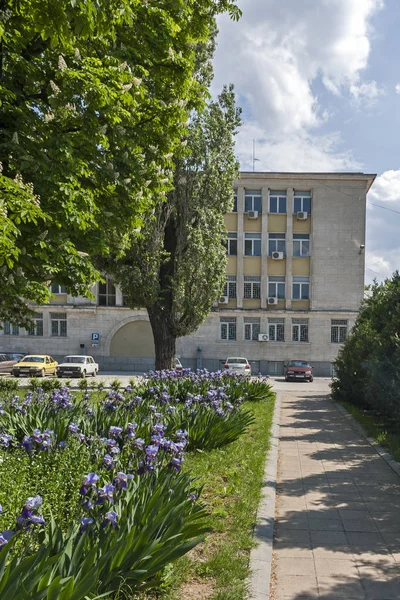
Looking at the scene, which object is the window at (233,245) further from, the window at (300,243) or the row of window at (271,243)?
the window at (300,243)

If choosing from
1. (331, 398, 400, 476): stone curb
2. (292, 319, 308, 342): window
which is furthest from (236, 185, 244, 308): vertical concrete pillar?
(331, 398, 400, 476): stone curb

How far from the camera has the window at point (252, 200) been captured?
Result: 38156 mm

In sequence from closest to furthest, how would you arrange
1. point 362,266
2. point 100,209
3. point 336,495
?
point 336,495
point 100,209
point 362,266

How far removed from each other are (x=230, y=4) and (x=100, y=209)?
16.2 feet

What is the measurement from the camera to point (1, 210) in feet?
21.4

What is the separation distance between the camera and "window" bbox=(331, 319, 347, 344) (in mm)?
36656

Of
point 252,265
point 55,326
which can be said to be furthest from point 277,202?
point 55,326

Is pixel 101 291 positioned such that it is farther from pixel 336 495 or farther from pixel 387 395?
pixel 336 495

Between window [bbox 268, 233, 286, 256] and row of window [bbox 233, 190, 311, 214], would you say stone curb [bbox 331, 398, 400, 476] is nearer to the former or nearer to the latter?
window [bbox 268, 233, 286, 256]

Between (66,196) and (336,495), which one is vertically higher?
(66,196)

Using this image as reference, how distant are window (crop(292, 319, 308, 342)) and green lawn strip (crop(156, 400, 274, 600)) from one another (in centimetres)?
2842

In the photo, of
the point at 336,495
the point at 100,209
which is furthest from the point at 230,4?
the point at 336,495

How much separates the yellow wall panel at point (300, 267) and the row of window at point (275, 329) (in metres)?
3.35

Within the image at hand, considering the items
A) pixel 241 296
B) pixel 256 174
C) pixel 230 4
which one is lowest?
pixel 241 296
